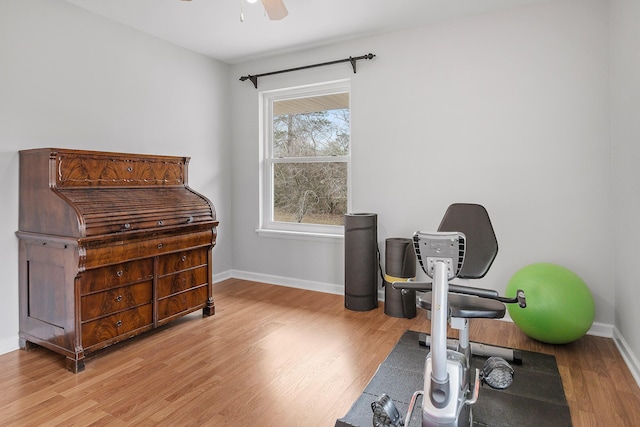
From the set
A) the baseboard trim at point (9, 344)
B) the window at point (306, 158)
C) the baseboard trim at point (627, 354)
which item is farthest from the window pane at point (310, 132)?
the baseboard trim at point (9, 344)

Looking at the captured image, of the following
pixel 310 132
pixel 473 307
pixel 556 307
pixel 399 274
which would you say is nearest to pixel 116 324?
pixel 399 274

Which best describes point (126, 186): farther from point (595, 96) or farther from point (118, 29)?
point (595, 96)

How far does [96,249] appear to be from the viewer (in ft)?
8.30

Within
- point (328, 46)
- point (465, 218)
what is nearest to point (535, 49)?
point (465, 218)

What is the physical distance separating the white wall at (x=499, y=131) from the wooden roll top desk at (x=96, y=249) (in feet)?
5.71

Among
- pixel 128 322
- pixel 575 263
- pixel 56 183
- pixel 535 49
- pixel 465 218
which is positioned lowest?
pixel 128 322

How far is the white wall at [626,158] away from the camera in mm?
2383

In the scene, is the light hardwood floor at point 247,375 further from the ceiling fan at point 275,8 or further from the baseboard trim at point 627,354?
the ceiling fan at point 275,8

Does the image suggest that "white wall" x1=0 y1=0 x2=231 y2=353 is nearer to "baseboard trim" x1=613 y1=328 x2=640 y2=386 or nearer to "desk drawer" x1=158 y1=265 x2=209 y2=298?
"desk drawer" x1=158 y1=265 x2=209 y2=298

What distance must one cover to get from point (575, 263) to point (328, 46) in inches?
120

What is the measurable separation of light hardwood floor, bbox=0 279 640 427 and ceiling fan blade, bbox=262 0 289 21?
2334 mm

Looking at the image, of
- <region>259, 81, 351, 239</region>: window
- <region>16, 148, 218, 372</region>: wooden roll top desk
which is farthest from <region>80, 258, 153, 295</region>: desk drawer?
<region>259, 81, 351, 239</region>: window

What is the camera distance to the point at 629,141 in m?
2.50

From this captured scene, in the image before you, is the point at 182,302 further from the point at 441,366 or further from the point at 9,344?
the point at 441,366
